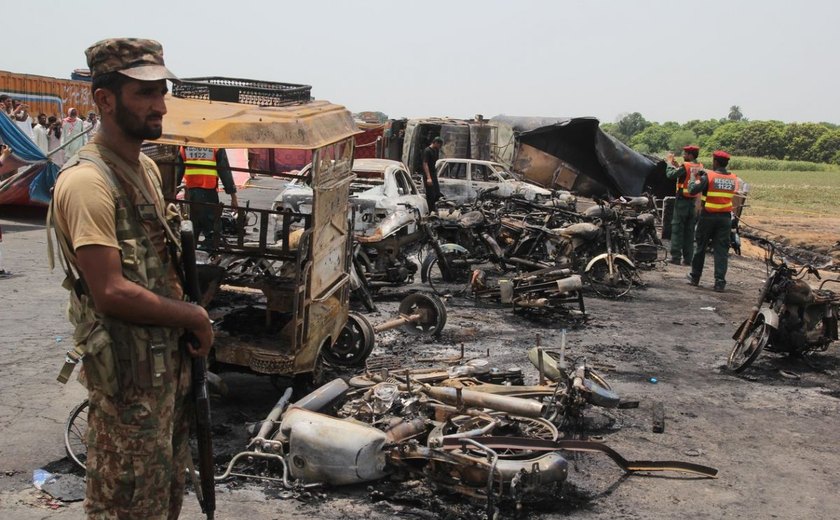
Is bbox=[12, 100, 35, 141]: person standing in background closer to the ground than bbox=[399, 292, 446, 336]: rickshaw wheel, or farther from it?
farther from it

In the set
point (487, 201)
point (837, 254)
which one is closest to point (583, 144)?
point (837, 254)

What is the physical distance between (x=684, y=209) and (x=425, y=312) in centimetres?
746

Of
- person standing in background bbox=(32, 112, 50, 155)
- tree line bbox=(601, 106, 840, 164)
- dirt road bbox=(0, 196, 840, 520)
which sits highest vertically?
tree line bbox=(601, 106, 840, 164)

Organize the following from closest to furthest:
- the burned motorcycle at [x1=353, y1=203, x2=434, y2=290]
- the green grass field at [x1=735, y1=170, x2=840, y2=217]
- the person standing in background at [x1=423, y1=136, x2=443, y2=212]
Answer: the burned motorcycle at [x1=353, y1=203, x2=434, y2=290] < the person standing in background at [x1=423, y1=136, x2=443, y2=212] < the green grass field at [x1=735, y1=170, x2=840, y2=217]

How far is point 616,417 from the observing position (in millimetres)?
6633

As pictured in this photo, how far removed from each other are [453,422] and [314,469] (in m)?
1.09

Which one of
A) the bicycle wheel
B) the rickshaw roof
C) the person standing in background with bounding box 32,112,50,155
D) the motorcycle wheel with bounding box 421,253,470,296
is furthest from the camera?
the person standing in background with bounding box 32,112,50,155

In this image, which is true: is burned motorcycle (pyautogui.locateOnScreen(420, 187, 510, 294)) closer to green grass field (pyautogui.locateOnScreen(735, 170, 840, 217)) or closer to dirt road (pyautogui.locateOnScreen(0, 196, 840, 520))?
dirt road (pyautogui.locateOnScreen(0, 196, 840, 520))

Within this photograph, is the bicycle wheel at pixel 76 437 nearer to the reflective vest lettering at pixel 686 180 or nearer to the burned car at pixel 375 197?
the burned car at pixel 375 197

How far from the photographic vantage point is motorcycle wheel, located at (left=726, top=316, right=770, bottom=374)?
320 inches

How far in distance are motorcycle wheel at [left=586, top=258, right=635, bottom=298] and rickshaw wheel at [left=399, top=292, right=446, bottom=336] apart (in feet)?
12.6

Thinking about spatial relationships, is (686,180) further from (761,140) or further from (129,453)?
(761,140)

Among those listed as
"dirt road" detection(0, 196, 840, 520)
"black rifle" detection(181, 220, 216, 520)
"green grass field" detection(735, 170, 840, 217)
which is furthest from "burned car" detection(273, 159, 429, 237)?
"green grass field" detection(735, 170, 840, 217)

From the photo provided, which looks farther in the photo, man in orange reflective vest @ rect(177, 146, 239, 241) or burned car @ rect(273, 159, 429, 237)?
burned car @ rect(273, 159, 429, 237)
